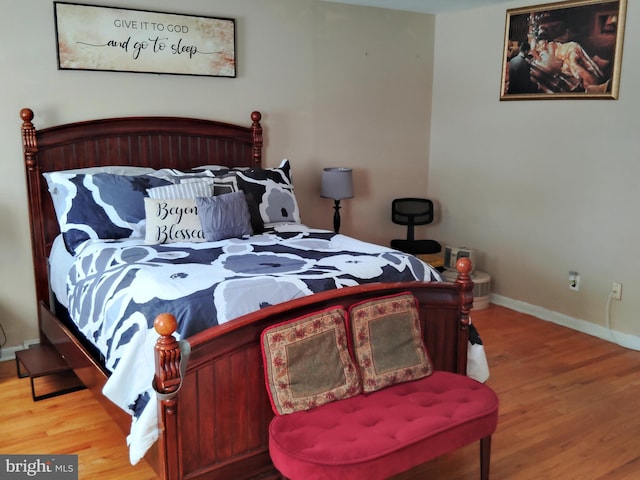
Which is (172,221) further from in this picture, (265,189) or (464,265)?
(464,265)

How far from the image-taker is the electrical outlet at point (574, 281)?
162 inches

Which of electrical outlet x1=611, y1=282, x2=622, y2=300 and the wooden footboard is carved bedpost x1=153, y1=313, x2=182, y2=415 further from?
electrical outlet x1=611, y1=282, x2=622, y2=300

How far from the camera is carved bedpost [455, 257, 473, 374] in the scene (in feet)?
8.74

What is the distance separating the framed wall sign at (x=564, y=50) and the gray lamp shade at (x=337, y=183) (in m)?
1.27

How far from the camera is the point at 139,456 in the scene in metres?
2.04

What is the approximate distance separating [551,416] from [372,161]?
245 centimetres

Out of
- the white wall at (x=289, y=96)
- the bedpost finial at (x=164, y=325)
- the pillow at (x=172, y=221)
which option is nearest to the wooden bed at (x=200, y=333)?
the bedpost finial at (x=164, y=325)

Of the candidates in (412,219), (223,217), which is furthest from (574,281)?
(223,217)

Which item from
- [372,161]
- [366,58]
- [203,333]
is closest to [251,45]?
[366,58]

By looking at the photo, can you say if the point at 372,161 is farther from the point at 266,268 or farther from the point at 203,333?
the point at 203,333

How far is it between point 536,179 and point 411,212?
101 cm

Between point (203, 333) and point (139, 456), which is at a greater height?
point (203, 333)

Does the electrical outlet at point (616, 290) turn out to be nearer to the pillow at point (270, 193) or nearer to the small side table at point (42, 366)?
the pillow at point (270, 193)
